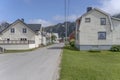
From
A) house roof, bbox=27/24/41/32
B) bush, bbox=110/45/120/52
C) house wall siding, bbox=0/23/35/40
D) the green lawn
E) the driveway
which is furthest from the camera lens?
house roof, bbox=27/24/41/32

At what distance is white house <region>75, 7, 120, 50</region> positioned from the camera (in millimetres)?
43438

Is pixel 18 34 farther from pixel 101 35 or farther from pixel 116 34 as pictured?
pixel 116 34

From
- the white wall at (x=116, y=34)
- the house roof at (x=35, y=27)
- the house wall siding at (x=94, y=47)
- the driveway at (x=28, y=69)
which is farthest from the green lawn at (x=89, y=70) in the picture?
the house roof at (x=35, y=27)

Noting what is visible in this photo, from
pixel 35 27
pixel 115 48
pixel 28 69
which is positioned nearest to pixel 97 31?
pixel 115 48

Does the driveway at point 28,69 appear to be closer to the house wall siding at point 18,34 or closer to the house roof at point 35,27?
the house wall siding at point 18,34

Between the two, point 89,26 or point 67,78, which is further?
point 89,26

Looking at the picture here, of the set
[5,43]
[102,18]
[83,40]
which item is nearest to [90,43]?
[83,40]

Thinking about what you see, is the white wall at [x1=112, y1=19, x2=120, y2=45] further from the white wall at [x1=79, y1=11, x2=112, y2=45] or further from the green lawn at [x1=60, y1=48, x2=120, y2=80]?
the green lawn at [x1=60, y1=48, x2=120, y2=80]

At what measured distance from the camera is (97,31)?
43594 millimetres

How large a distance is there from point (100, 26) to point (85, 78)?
3304 centimetres

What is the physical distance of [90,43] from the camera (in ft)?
144

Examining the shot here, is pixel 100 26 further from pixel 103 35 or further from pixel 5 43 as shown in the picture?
pixel 5 43

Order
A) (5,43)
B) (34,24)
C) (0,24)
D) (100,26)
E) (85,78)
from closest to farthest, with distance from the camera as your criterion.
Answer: (85,78)
(100,26)
(5,43)
(34,24)
(0,24)

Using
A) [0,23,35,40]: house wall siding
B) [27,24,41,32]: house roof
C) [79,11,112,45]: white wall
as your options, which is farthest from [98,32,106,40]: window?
[27,24,41,32]: house roof
